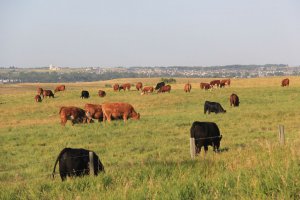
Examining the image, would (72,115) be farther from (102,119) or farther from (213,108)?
(213,108)

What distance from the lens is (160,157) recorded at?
1323 centimetres

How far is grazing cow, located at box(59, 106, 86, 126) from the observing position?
1061 inches

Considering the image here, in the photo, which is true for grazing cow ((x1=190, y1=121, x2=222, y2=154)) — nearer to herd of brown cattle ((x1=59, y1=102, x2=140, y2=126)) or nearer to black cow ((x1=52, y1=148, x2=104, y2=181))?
black cow ((x1=52, y1=148, x2=104, y2=181))

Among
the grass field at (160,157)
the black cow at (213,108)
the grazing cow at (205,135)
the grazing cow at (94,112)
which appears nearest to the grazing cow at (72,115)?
the grazing cow at (94,112)

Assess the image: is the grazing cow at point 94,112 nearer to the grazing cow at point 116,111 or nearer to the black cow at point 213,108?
the grazing cow at point 116,111

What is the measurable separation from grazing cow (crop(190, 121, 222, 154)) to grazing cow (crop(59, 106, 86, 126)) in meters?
13.7

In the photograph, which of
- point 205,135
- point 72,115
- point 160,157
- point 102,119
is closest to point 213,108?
point 102,119

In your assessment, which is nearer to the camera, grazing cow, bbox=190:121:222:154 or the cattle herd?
the cattle herd

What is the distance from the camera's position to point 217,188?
5785 mm

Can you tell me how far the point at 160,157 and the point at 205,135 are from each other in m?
2.44

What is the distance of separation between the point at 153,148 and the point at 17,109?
26339 millimetres

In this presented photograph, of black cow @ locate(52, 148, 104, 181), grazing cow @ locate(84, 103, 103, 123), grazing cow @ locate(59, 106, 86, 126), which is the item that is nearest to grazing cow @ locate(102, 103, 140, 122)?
grazing cow @ locate(84, 103, 103, 123)

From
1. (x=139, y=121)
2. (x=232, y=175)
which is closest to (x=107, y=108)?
(x=139, y=121)

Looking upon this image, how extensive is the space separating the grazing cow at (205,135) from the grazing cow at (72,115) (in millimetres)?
13712
